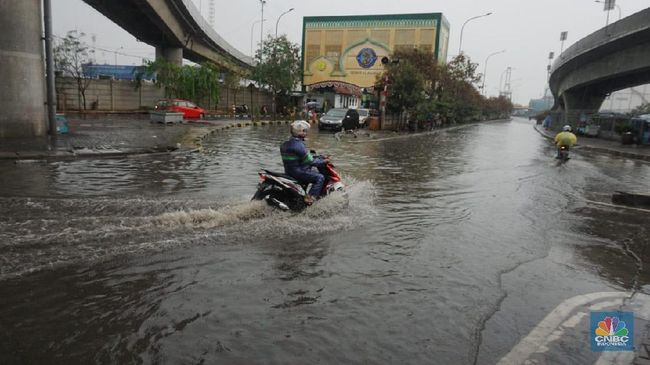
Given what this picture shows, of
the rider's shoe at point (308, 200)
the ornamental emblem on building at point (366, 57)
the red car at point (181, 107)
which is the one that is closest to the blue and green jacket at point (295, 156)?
the rider's shoe at point (308, 200)

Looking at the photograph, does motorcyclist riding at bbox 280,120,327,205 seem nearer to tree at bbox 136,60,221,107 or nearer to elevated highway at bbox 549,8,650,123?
elevated highway at bbox 549,8,650,123

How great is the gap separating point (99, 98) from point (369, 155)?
24.4 metres

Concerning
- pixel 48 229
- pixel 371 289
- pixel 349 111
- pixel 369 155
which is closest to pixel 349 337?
pixel 371 289

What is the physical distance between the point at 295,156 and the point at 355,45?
2069 inches

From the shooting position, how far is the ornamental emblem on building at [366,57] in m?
56.7

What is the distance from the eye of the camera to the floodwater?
3764 mm

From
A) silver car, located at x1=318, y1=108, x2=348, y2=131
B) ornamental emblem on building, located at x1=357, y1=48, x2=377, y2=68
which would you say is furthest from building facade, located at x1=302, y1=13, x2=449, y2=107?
silver car, located at x1=318, y1=108, x2=348, y2=131

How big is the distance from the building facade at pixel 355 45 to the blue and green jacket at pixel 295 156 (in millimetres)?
49740

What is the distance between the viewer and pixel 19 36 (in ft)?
49.6

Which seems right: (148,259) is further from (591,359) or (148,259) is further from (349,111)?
(349,111)

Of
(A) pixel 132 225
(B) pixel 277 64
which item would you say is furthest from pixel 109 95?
(A) pixel 132 225

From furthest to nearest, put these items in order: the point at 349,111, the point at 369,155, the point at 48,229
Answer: the point at 349,111, the point at 369,155, the point at 48,229

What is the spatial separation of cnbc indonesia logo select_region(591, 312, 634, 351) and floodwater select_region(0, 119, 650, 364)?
482 millimetres

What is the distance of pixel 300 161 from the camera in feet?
25.0
